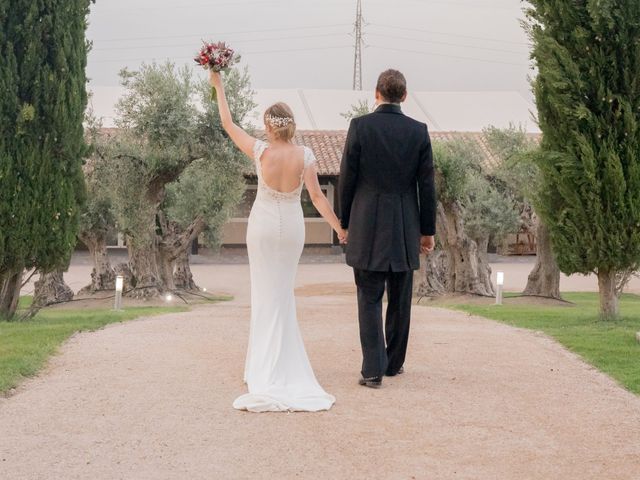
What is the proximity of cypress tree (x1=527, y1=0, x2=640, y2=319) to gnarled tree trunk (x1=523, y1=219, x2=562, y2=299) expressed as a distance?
9237mm

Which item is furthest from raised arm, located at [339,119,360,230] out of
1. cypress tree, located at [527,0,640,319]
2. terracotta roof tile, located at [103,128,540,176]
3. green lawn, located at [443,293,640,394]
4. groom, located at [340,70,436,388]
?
terracotta roof tile, located at [103,128,540,176]

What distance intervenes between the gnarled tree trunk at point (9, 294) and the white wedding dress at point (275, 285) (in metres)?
7.01

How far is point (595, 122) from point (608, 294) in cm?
238

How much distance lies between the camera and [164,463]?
566 cm

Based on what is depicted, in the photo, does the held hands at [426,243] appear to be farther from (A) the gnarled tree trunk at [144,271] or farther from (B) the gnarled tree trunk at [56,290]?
(B) the gnarled tree trunk at [56,290]

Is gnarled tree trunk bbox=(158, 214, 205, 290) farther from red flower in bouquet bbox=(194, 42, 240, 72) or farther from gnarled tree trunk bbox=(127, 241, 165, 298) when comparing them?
red flower in bouquet bbox=(194, 42, 240, 72)

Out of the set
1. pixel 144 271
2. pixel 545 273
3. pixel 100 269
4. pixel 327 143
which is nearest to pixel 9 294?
pixel 144 271

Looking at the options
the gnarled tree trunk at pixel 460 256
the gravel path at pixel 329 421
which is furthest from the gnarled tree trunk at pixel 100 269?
the gravel path at pixel 329 421

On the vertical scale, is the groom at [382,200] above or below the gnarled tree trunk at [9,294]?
above

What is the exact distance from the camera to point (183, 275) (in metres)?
27.0

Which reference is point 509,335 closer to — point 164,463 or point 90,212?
point 164,463

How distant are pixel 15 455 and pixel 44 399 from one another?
66.3 inches

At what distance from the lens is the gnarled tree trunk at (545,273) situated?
2234 centimetres

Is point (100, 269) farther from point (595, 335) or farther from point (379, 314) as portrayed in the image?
point (379, 314)
